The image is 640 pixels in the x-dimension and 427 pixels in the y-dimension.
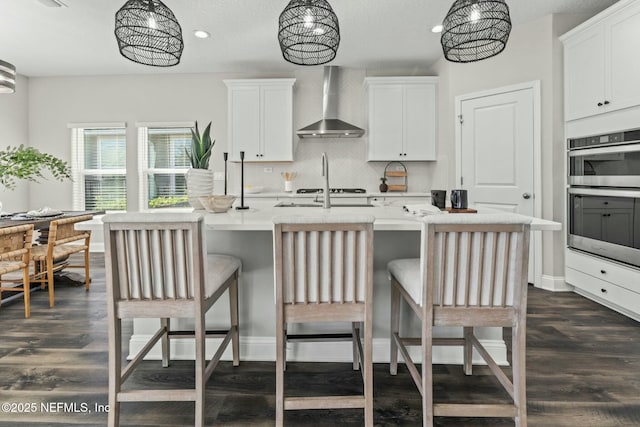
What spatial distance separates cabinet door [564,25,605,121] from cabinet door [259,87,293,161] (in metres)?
3.10

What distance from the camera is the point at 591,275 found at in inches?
121

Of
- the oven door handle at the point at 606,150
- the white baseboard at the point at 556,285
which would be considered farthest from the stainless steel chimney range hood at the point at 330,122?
the white baseboard at the point at 556,285

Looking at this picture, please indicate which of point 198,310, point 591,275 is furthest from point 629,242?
point 198,310

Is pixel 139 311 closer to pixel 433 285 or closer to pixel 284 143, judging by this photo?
pixel 433 285

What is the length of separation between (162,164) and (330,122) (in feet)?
8.63

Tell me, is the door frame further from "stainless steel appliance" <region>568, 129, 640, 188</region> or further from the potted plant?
the potted plant

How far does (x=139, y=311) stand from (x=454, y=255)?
127cm

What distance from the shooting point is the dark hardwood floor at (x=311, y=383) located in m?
1.61

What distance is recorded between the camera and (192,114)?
533 centimetres

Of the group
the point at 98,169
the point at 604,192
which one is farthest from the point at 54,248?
the point at 604,192

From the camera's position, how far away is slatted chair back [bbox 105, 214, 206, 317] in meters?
1.42

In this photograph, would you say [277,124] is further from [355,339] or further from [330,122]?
[355,339]

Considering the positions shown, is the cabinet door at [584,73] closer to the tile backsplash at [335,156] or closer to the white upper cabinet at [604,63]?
the white upper cabinet at [604,63]

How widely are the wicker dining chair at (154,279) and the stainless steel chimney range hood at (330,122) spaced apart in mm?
3525
